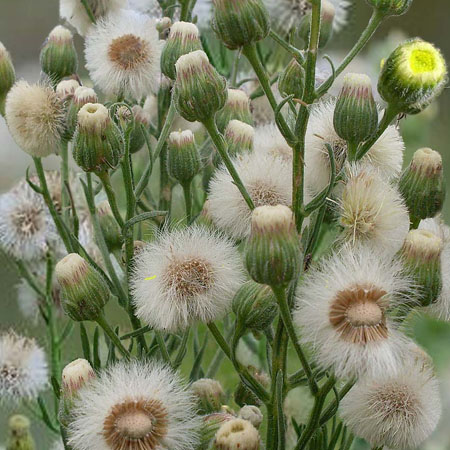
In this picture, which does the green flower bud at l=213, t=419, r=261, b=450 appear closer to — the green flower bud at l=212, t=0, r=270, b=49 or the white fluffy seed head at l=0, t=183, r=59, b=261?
the green flower bud at l=212, t=0, r=270, b=49

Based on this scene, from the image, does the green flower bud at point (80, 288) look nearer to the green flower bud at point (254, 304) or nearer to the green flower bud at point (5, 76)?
the green flower bud at point (254, 304)

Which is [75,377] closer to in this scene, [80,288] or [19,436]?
[80,288]

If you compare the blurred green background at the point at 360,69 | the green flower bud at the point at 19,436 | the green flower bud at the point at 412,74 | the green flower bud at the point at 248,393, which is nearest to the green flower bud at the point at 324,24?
the blurred green background at the point at 360,69

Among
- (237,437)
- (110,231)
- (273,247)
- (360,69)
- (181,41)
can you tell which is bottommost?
(237,437)

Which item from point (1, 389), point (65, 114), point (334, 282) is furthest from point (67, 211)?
point (334, 282)

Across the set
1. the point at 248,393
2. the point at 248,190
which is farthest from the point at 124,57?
the point at 248,393
